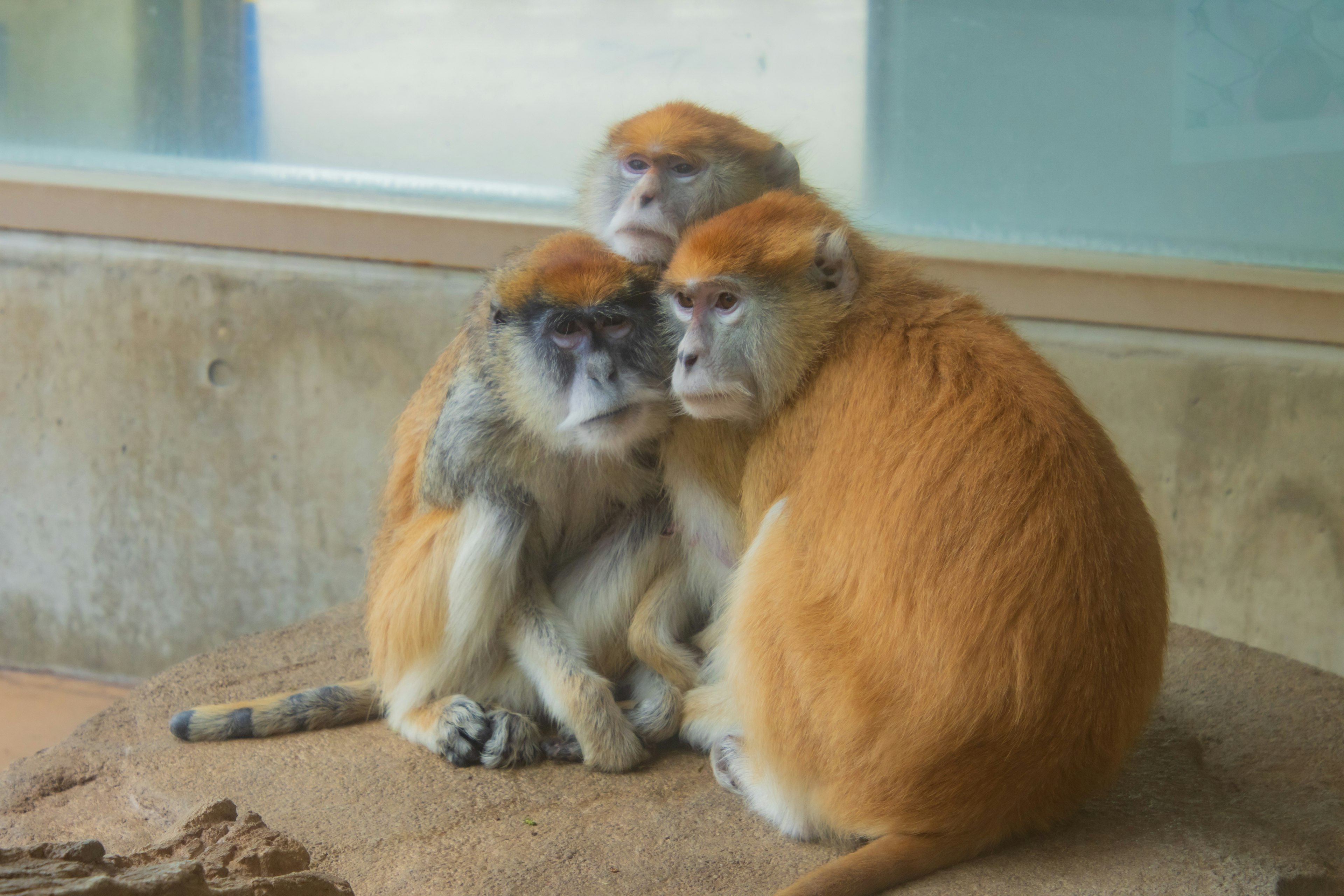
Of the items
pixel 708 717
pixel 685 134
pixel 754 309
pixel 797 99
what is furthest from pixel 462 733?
pixel 797 99

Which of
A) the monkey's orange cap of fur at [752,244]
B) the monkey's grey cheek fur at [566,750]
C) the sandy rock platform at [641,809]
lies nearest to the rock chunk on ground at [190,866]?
the sandy rock platform at [641,809]

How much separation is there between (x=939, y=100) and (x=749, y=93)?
0.69 m

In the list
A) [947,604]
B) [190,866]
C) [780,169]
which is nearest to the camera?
[190,866]

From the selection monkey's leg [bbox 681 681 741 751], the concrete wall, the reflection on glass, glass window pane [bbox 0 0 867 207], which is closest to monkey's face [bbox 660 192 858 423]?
monkey's leg [bbox 681 681 741 751]

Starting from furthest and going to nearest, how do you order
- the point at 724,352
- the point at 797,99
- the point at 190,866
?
1. the point at 797,99
2. the point at 724,352
3. the point at 190,866

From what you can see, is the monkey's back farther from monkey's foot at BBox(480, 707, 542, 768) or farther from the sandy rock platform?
monkey's foot at BBox(480, 707, 542, 768)

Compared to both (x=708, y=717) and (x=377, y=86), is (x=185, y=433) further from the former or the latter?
(x=708, y=717)

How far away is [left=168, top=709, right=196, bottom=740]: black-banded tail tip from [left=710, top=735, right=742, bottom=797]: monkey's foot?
1242mm

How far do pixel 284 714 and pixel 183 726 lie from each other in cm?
23

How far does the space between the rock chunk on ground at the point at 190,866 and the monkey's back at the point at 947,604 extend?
31.7 inches

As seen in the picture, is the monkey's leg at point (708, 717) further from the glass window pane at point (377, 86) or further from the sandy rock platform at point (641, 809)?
the glass window pane at point (377, 86)

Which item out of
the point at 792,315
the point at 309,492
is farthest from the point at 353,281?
the point at 792,315

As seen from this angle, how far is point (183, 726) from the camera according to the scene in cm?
275

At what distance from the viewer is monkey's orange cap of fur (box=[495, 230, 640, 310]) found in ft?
7.61
